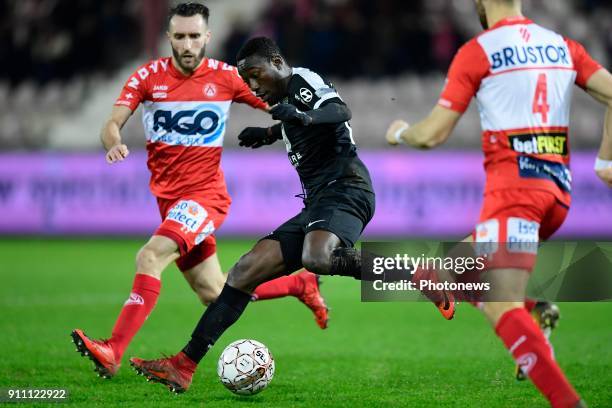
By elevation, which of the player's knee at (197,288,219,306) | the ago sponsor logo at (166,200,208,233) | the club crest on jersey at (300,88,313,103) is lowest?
the player's knee at (197,288,219,306)

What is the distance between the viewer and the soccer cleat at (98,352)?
6.01m

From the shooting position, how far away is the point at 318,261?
578 centimetres

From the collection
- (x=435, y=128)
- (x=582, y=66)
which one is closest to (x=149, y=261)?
(x=435, y=128)

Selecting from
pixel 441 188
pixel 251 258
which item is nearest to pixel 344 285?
pixel 441 188

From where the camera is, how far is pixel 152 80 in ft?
23.1

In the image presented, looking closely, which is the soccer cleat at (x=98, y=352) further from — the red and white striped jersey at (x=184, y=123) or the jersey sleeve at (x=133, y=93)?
the jersey sleeve at (x=133, y=93)

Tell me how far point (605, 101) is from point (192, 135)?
125 inches

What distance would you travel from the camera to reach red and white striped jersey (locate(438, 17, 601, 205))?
4703 mm

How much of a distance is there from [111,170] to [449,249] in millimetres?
11523

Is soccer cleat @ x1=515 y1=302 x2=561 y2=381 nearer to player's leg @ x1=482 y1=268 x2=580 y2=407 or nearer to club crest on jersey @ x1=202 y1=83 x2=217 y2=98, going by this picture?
player's leg @ x1=482 y1=268 x2=580 y2=407

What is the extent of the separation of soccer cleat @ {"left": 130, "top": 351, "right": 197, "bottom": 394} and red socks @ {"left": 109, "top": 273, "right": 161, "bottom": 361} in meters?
0.34

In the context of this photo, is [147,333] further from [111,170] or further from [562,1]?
[562,1]

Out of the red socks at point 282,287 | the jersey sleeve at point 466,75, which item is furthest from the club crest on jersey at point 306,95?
the red socks at point 282,287

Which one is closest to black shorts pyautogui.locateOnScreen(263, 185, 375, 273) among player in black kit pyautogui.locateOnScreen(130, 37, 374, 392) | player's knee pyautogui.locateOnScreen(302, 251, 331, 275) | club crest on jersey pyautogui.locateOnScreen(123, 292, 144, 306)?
player in black kit pyautogui.locateOnScreen(130, 37, 374, 392)
